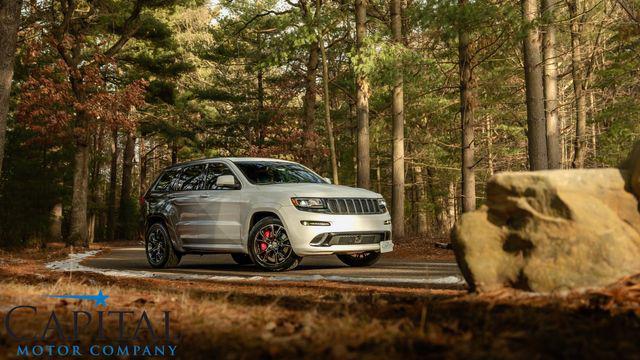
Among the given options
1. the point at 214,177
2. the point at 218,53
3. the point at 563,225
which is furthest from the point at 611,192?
the point at 218,53

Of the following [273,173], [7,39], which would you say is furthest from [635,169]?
[7,39]

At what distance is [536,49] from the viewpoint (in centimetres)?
1442

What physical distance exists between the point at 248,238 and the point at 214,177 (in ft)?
5.04

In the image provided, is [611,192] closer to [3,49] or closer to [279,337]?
[279,337]

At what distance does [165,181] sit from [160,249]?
A: 52.7 inches

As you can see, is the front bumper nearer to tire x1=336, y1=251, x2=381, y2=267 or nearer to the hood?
the hood

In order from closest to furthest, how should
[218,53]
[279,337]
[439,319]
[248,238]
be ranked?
[279,337], [439,319], [248,238], [218,53]

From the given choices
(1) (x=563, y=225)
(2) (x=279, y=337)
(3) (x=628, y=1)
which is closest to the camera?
(2) (x=279, y=337)

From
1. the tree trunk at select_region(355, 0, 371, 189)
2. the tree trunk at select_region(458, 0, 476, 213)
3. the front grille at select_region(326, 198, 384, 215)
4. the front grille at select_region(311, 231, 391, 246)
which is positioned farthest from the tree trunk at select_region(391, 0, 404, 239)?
the front grille at select_region(311, 231, 391, 246)

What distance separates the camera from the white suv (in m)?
9.93

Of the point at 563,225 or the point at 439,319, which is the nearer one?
the point at 439,319

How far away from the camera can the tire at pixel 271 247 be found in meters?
10.1

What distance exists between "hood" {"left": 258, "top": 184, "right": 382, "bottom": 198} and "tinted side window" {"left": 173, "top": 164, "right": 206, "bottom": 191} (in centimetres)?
163

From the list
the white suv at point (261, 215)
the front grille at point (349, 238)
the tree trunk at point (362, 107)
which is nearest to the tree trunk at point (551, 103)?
the tree trunk at point (362, 107)
